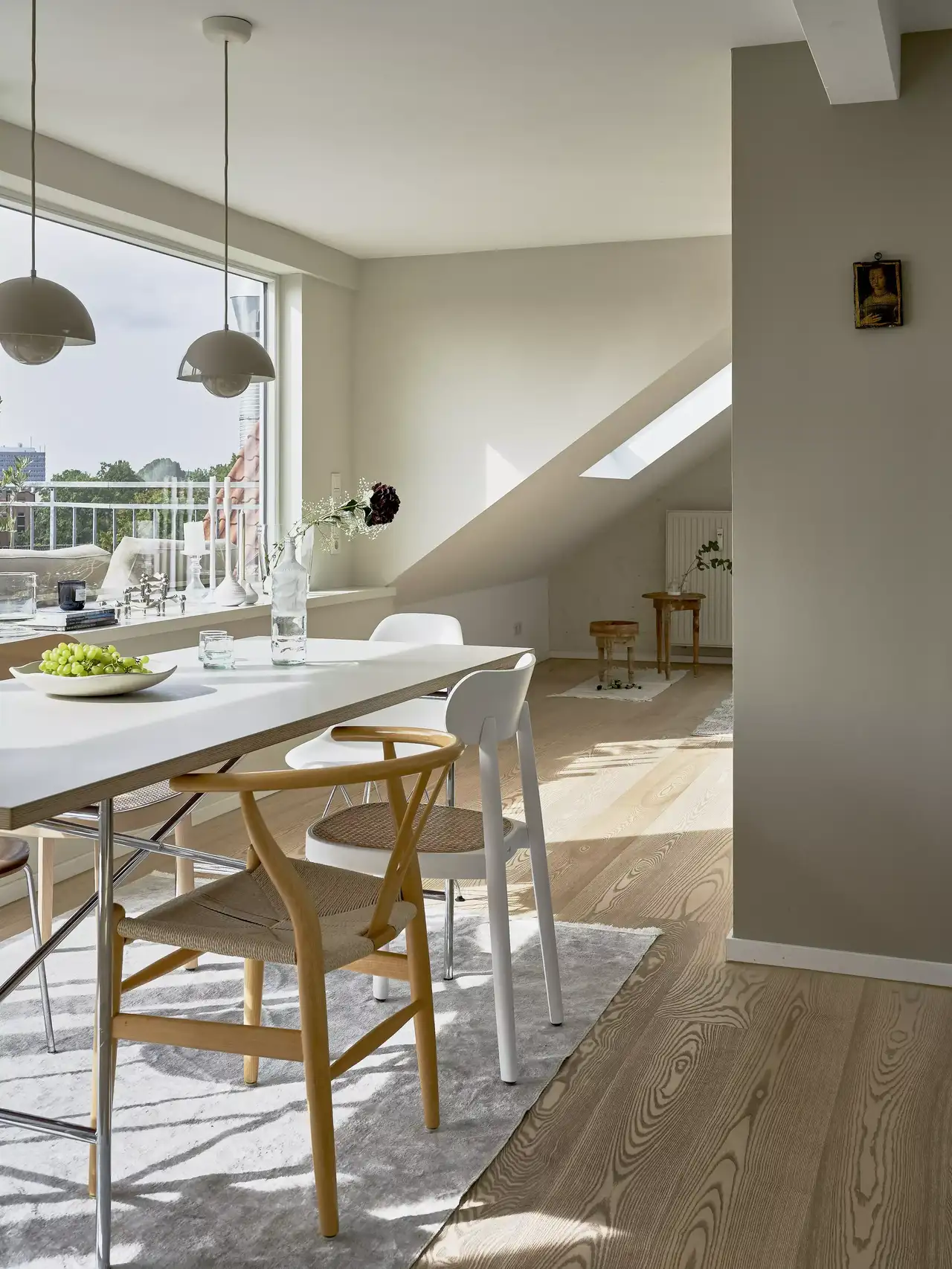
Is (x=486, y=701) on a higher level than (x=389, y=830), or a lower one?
higher

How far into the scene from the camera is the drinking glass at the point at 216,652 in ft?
9.58

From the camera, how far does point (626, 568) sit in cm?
930

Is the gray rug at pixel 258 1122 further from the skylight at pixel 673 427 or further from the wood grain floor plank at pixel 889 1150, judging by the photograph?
the skylight at pixel 673 427

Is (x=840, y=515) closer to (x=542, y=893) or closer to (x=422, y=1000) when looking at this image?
(x=542, y=893)

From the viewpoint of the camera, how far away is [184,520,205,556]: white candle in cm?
491

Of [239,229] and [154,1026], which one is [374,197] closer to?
[239,229]

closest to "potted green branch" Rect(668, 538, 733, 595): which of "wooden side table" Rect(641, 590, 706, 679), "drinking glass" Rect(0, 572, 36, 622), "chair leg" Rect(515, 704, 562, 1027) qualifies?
"wooden side table" Rect(641, 590, 706, 679)

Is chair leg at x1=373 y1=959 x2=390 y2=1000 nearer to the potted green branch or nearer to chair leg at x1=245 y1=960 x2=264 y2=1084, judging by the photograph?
chair leg at x1=245 y1=960 x2=264 y2=1084

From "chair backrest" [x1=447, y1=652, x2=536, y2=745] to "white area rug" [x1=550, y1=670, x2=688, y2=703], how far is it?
193 inches

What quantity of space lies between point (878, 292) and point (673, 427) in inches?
200

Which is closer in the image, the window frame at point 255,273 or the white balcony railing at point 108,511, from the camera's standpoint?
the white balcony railing at point 108,511

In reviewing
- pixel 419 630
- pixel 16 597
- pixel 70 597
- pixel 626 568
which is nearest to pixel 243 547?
pixel 70 597

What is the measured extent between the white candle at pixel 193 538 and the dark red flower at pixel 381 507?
1.99m

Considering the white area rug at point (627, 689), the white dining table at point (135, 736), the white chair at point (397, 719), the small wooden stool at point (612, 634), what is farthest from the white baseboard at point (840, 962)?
the small wooden stool at point (612, 634)
